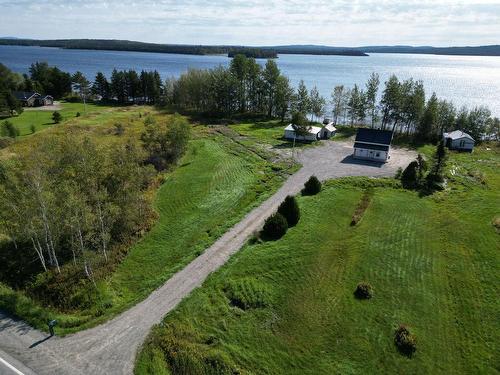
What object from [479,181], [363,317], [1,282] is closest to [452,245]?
[363,317]

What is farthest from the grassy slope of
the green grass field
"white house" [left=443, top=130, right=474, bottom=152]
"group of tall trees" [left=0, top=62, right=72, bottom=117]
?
"group of tall trees" [left=0, top=62, right=72, bottom=117]

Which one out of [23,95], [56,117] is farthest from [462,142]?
[23,95]

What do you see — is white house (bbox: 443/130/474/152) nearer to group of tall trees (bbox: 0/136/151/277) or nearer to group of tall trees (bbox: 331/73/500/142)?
group of tall trees (bbox: 331/73/500/142)

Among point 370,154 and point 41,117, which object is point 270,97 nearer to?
point 370,154

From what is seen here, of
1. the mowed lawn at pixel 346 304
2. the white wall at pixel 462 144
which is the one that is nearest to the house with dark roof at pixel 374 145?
the white wall at pixel 462 144

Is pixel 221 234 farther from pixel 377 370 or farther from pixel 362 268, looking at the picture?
pixel 377 370
